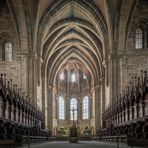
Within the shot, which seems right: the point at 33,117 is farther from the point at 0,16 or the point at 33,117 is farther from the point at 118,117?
the point at 0,16

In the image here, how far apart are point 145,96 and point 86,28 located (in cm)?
2484

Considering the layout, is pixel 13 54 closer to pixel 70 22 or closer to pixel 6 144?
pixel 70 22

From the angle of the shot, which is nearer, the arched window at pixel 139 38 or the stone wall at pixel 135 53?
the stone wall at pixel 135 53

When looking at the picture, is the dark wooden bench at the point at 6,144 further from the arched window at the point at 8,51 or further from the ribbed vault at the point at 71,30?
the ribbed vault at the point at 71,30

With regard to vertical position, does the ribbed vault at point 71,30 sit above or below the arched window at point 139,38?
above

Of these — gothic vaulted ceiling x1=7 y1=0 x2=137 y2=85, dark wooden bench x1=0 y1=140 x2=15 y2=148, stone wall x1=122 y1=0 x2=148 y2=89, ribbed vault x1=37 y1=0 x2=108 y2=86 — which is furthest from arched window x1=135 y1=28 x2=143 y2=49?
dark wooden bench x1=0 y1=140 x2=15 y2=148

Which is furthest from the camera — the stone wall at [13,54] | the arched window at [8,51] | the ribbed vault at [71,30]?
the ribbed vault at [71,30]

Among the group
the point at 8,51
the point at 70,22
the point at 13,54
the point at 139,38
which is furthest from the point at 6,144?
the point at 70,22

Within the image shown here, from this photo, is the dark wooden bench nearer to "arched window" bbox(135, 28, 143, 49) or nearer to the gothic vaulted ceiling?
the gothic vaulted ceiling

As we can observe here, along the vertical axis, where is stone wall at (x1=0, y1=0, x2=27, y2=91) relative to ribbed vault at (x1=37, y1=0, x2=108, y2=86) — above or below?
below

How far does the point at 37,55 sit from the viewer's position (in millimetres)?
34344

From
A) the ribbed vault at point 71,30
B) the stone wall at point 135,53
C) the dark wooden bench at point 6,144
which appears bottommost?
the dark wooden bench at point 6,144

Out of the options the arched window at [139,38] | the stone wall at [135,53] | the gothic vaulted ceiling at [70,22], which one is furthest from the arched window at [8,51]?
the arched window at [139,38]

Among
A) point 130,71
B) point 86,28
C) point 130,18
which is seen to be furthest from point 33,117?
point 86,28
